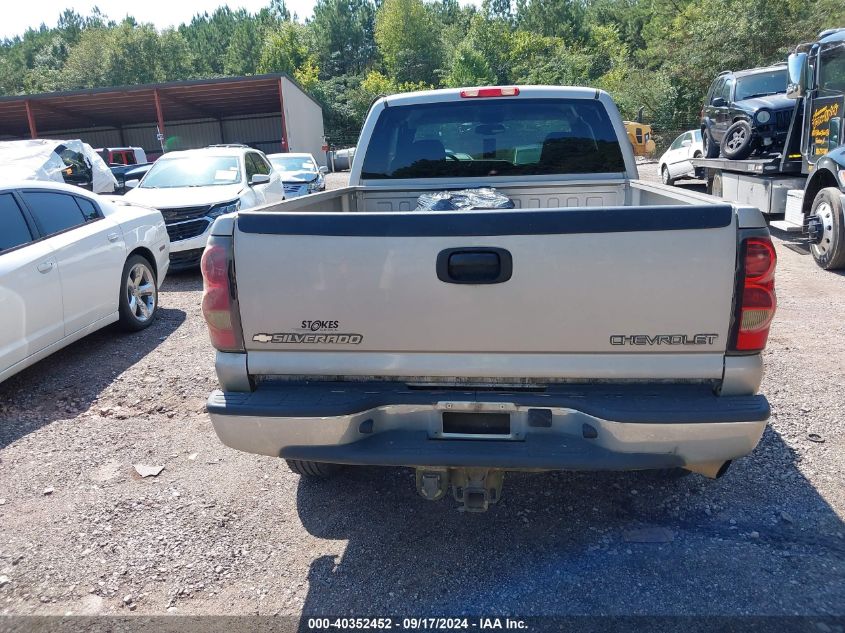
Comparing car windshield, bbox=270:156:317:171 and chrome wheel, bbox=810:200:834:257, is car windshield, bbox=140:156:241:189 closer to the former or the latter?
car windshield, bbox=270:156:317:171

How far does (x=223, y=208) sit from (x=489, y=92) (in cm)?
591

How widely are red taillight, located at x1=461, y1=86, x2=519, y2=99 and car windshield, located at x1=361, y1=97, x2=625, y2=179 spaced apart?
49 millimetres

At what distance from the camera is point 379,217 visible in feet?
8.11

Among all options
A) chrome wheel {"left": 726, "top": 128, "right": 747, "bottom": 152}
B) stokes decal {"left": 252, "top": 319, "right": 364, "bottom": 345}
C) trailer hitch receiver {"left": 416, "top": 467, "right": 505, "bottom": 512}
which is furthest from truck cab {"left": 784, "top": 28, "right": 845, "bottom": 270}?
stokes decal {"left": 252, "top": 319, "right": 364, "bottom": 345}

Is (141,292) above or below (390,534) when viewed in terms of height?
above

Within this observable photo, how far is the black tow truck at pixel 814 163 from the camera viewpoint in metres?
8.10

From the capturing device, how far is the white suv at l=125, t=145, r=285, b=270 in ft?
29.5

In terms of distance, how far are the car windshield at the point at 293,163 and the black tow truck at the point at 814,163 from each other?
38.2ft

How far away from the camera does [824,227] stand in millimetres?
8266

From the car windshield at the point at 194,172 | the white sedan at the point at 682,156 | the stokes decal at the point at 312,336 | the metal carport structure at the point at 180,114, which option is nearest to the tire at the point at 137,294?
the car windshield at the point at 194,172

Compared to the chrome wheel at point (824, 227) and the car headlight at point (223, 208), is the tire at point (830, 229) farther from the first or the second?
the car headlight at point (223, 208)

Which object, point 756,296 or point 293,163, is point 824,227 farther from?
point 293,163

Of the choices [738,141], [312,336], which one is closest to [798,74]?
[738,141]

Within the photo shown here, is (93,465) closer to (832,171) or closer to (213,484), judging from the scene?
(213,484)
